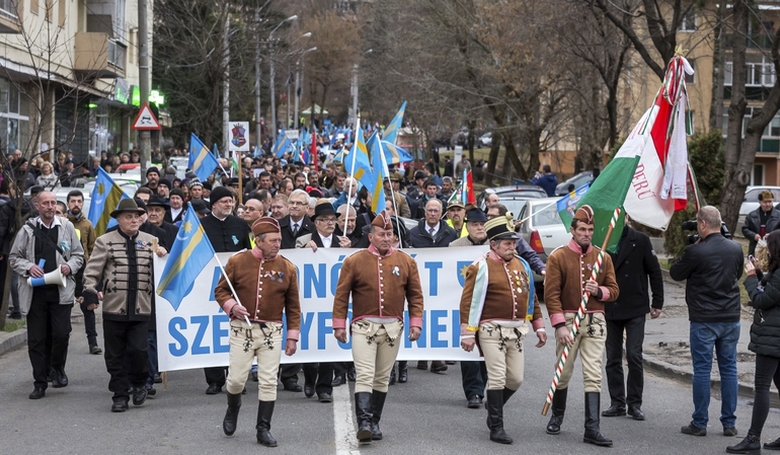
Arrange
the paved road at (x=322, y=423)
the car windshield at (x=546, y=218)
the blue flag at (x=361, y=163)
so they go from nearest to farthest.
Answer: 1. the paved road at (x=322, y=423)
2. the blue flag at (x=361, y=163)
3. the car windshield at (x=546, y=218)

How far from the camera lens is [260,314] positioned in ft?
26.9

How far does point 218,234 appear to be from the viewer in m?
10.9

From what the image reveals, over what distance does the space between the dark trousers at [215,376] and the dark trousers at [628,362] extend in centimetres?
373

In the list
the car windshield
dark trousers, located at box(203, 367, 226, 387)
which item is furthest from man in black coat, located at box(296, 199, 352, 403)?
the car windshield

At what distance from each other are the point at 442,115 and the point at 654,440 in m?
32.6

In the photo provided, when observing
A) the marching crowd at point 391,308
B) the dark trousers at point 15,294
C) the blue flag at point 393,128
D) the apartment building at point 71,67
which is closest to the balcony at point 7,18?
the apartment building at point 71,67

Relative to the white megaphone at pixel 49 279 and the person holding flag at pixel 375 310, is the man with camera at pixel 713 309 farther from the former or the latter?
the white megaphone at pixel 49 279

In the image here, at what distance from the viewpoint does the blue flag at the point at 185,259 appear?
9141 millimetres

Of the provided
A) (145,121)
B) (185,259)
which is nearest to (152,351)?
(185,259)

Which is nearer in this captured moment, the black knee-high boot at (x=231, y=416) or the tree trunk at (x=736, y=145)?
the black knee-high boot at (x=231, y=416)

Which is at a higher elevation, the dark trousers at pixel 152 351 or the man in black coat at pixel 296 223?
the man in black coat at pixel 296 223

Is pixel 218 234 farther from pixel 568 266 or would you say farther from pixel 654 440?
pixel 654 440

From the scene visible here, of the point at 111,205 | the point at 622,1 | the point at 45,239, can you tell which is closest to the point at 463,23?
the point at 622,1

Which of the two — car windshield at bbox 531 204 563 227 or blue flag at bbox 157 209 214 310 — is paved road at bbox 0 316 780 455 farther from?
car windshield at bbox 531 204 563 227
